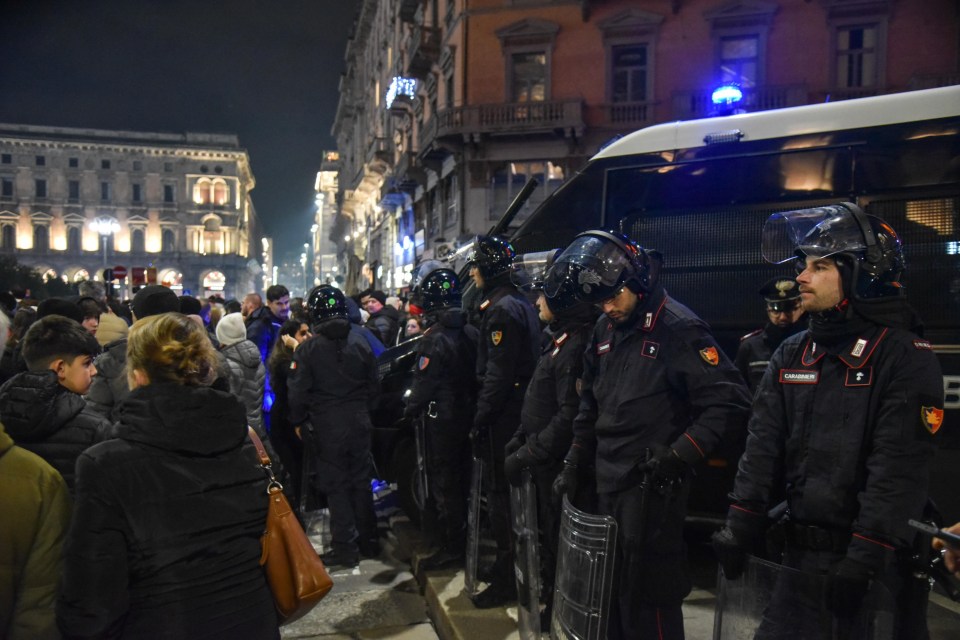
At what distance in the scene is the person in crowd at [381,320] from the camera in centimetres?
1012

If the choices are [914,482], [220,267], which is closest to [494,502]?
[914,482]

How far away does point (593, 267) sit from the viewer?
3.38 metres

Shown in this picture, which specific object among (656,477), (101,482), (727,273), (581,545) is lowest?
(581,545)

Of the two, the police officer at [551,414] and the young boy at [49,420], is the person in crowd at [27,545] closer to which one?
the young boy at [49,420]

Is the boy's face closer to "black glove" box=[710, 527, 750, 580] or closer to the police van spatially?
"black glove" box=[710, 527, 750, 580]

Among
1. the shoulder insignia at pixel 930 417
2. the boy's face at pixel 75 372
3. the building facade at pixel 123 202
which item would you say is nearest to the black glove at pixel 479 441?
the boy's face at pixel 75 372

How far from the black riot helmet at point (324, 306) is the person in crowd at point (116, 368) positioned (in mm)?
1829

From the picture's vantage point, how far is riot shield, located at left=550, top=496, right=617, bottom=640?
289 centimetres

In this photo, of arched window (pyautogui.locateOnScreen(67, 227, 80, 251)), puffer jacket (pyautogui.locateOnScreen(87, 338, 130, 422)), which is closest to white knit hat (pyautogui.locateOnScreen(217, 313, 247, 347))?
puffer jacket (pyautogui.locateOnScreen(87, 338, 130, 422))

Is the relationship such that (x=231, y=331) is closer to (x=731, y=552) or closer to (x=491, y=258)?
(x=491, y=258)

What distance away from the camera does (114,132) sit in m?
89.4

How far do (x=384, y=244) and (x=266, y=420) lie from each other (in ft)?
128

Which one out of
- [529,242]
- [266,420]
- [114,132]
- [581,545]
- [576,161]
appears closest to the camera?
[581,545]

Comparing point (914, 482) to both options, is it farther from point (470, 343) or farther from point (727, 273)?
point (470, 343)
